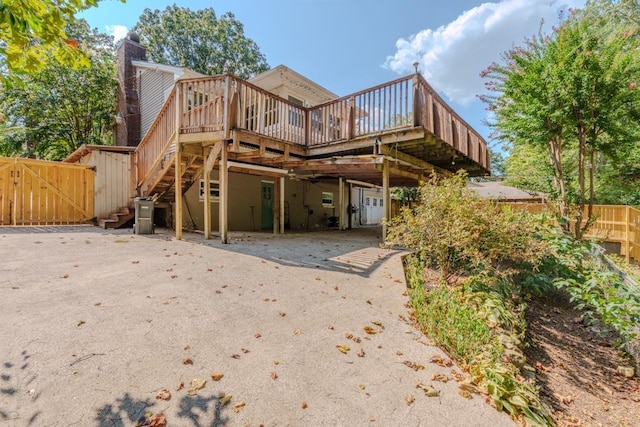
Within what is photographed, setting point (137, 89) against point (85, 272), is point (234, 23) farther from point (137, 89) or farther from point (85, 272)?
point (85, 272)

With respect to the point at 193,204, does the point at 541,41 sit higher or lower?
higher

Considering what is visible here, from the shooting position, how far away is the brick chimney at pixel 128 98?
13633mm

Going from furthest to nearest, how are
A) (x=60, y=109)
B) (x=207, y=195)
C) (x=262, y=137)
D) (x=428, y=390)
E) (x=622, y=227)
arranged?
(x=60, y=109)
(x=622, y=227)
(x=262, y=137)
(x=207, y=195)
(x=428, y=390)

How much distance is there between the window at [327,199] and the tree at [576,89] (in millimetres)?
9586

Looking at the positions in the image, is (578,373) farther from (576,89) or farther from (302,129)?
(302,129)

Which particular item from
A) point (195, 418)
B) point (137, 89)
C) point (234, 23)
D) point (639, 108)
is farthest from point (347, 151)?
point (234, 23)

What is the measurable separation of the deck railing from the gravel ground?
170 inches

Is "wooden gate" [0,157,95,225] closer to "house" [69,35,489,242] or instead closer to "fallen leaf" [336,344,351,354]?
"house" [69,35,489,242]

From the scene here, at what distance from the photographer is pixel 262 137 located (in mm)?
7824

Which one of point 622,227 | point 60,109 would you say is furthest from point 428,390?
point 60,109

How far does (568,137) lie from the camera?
24.8 ft

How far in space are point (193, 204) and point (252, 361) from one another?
30.9ft

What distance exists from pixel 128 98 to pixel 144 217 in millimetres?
8489

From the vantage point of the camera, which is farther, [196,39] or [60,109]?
[196,39]
